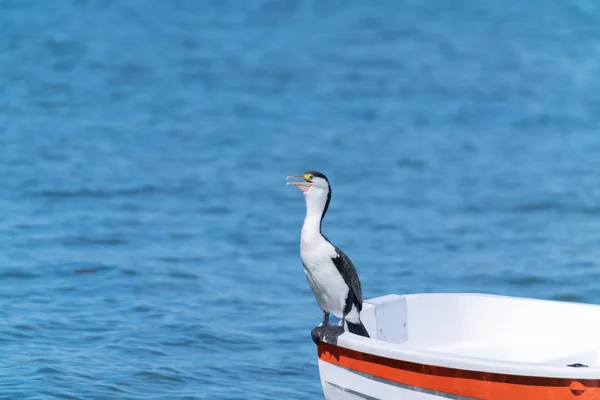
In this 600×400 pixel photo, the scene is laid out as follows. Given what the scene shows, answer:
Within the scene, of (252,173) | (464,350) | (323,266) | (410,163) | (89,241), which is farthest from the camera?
(410,163)

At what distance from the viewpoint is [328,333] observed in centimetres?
676

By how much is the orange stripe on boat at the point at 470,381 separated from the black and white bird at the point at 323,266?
333 mm

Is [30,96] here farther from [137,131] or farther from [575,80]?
[575,80]

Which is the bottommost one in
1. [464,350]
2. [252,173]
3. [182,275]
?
[464,350]

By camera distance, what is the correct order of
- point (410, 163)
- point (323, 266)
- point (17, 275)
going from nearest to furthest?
1. point (323, 266)
2. point (17, 275)
3. point (410, 163)

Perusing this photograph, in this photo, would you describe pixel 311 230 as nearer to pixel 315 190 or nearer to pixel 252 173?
pixel 315 190

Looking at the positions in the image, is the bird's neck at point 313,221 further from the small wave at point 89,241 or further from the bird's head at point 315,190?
the small wave at point 89,241

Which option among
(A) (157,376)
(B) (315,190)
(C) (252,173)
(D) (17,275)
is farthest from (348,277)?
(C) (252,173)

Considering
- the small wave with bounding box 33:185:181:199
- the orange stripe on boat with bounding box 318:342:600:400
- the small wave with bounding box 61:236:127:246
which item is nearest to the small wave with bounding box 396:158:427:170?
the small wave with bounding box 33:185:181:199

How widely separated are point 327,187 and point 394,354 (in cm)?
113

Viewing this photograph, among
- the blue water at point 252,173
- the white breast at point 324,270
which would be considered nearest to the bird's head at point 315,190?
the white breast at point 324,270

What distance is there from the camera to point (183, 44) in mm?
28578

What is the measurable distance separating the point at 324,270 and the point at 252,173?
1208 centimetres

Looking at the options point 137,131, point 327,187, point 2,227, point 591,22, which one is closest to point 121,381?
point 327,187
